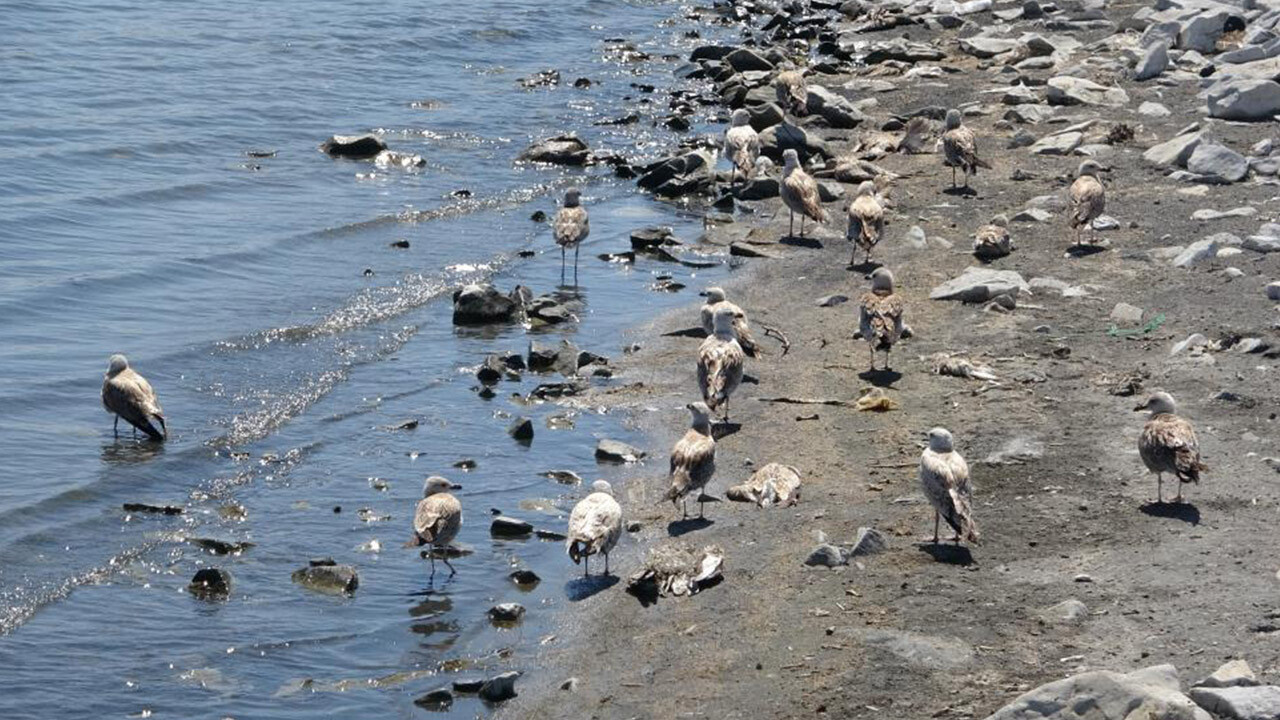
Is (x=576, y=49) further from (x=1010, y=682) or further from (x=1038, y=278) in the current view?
(x=1010, y=682)

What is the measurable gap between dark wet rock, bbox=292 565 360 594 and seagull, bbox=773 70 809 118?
17.7 m

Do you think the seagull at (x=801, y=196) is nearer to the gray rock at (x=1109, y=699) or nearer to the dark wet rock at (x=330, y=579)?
the dark wet rock at (x=330, y=579)

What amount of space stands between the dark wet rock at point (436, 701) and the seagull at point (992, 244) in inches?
404

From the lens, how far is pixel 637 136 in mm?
29859

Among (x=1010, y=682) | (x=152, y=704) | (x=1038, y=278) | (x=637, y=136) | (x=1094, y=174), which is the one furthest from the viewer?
(x=637, y=136)

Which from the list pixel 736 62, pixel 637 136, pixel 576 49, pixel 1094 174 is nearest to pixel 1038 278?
pixel 1094 174

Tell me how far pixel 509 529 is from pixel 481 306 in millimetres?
6218

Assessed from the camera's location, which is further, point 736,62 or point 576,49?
point 576,49

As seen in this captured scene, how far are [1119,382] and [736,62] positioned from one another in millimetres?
20944

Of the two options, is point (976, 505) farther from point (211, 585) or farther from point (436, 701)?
point (211, 585)

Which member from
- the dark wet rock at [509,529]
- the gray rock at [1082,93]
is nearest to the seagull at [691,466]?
the dark wet rock at [509,529]

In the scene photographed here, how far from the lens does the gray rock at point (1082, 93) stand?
84.8 feet

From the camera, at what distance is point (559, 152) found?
2792cm

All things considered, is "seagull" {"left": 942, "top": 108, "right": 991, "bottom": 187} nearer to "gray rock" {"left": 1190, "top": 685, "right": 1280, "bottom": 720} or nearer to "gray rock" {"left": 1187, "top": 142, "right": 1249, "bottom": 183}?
"gray rock" {"left": 1187, "top": 142, "right": 1249, "bottom": 183}
